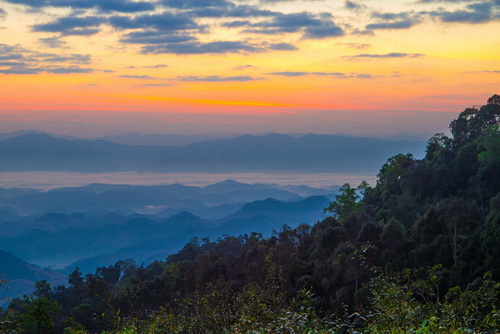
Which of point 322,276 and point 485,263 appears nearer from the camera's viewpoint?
point 485,263

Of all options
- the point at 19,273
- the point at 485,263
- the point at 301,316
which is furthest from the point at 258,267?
the point at 19,273

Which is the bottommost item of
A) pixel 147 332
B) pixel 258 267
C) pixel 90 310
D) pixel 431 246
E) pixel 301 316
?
pixel 90 310

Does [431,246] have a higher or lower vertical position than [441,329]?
lower

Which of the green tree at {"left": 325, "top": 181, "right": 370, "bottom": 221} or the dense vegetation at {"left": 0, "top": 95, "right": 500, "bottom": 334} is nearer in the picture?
the dense vegetation at {"left": 0, "top": 95, "right": 500, "bottom": 334}

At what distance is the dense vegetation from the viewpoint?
11477 mm

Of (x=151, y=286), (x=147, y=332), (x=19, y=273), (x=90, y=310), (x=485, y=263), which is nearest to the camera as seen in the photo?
(x=147, y=332)

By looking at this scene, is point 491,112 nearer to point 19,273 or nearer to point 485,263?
point 485,263

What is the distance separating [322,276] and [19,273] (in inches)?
6133

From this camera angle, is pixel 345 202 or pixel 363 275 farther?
pixel 345 202

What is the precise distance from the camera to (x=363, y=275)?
29.6m

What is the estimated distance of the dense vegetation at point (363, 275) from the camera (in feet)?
37.7

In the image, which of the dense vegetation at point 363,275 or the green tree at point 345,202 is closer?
the dense vegetation at point 363,275

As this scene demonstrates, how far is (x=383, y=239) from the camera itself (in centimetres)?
3192

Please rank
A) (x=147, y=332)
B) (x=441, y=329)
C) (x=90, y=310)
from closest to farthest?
(x=441, y=329) < (x=147, y=332) < (x=90, y=310)
